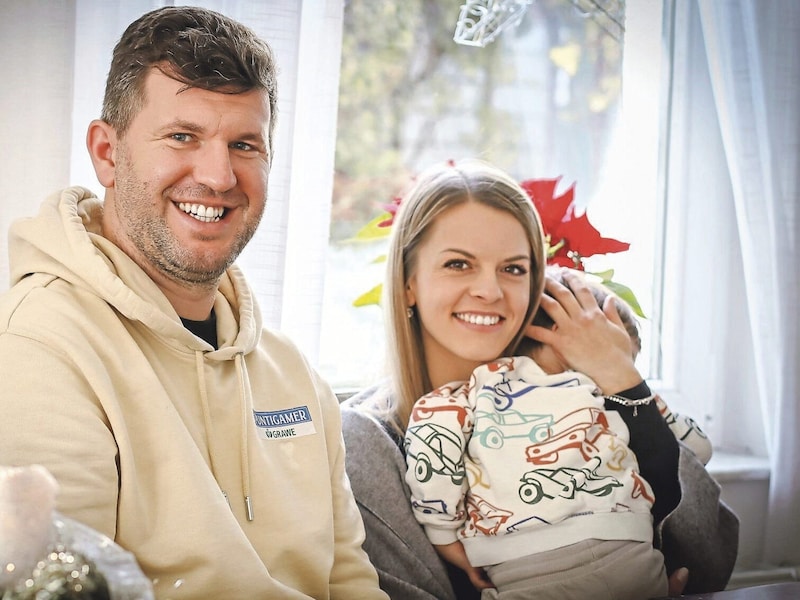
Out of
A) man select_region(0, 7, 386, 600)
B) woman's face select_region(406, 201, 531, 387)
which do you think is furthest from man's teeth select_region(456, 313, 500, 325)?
man select_region(0, 7, 386, 600)

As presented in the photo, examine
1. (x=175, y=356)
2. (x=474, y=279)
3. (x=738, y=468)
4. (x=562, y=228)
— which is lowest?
(x=738, y=468)

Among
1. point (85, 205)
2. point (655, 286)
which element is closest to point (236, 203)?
point (85, 205)

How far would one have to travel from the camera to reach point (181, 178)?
1253mm

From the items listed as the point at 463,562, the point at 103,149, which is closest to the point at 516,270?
the point at 463,562

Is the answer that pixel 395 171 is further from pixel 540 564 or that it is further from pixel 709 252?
pixel 540 564

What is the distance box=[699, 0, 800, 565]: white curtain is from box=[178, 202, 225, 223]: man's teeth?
152 centimetres

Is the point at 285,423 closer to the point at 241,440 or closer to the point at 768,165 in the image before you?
the point at 241,440

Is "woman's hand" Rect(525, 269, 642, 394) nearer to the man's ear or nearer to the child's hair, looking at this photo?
the child's hair

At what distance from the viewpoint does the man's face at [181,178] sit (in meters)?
1.23

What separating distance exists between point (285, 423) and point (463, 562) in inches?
16.8

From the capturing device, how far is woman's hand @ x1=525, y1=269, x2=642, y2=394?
170 centimetres

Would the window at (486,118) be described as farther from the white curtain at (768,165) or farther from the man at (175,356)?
the man at (175,356)

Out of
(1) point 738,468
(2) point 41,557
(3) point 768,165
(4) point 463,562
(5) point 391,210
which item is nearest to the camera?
(2) point 41,557

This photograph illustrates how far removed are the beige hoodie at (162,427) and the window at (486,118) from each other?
83cm
